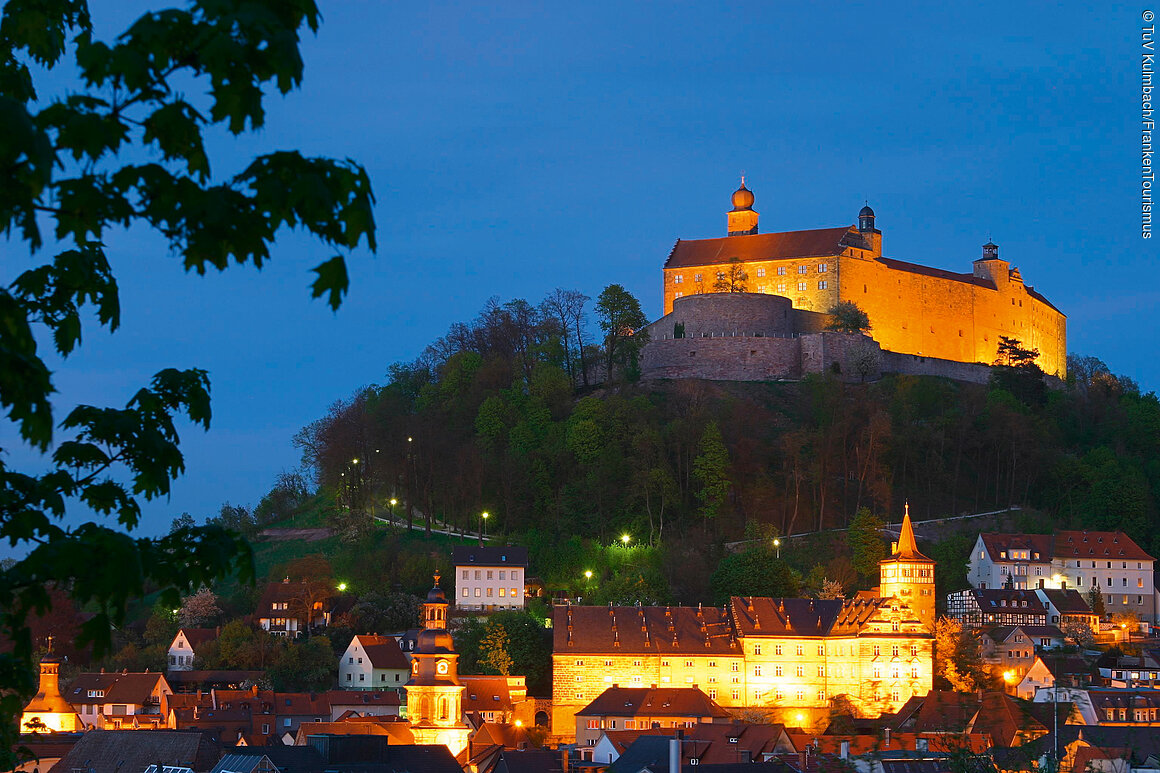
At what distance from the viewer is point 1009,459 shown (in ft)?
280

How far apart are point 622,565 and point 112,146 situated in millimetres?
70459

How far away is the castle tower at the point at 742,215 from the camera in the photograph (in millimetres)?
107125

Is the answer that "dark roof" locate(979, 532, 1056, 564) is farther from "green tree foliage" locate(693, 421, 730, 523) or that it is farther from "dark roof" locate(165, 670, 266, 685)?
"dark roof" locate(165, 670, 266, 685)

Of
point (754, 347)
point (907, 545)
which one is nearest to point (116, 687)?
point (907, 545)

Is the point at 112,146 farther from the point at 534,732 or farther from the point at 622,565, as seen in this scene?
the point at 622,565

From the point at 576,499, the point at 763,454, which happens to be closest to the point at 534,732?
the point at 576,499

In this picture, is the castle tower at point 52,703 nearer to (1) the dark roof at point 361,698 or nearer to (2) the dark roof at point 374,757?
(1) the dark roof at point 361,698

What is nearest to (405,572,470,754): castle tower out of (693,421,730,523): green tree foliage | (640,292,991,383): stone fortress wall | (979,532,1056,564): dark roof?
(693,421,730,523): green tree foliage

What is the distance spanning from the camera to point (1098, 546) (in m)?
76.1

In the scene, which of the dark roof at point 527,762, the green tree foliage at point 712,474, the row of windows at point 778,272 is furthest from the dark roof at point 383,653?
the row of windows at point 778,272

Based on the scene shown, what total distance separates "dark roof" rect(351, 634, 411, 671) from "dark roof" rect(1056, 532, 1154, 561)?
103 feet

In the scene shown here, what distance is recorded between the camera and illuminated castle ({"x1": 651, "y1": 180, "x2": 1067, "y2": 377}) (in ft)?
315

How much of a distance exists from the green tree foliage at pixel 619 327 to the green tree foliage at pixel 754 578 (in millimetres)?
23387

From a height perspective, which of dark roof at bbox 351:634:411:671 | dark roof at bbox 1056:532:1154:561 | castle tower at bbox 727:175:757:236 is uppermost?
castle tower at bbox 727:175:757:236
